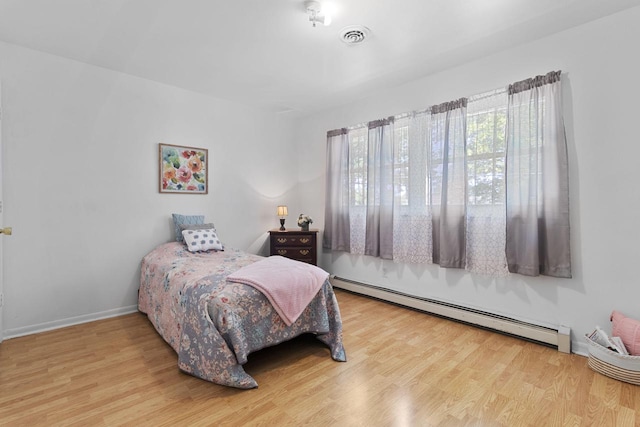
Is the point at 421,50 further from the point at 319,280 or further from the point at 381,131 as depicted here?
the point at 319,280

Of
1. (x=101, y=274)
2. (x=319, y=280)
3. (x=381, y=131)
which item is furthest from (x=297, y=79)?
(x=101, y=274)

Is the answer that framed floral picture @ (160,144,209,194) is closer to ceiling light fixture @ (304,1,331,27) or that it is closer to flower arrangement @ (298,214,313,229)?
flower arrangement @ (298,214,313,229)

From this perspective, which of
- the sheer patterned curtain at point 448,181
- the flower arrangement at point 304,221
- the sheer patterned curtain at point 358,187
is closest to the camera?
the sheer patterned curtain at point 448,181

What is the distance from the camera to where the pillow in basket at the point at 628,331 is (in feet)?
6.60

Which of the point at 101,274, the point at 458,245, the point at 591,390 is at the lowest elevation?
the point at 591,390

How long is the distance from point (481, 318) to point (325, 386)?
1728 mm

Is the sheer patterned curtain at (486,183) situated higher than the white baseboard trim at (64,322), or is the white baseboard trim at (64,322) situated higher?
the sheer patterned curtain at (486,183)

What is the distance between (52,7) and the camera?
2.22 m

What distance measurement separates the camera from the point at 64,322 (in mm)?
2990

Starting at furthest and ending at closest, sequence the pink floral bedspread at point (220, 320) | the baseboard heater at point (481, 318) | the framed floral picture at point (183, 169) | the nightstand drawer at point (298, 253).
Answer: the nightstand drawer at point (298, 253) → the framed floral picture at point (183, 169) → the baseboard heater at point (481, 318) → the pink floral bedspread at point (220, 320)

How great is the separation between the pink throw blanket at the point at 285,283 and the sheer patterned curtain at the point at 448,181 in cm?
144

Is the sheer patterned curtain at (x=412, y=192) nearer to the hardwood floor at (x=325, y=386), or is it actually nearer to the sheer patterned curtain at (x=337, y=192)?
the sheer patterned curtain at (x=337, y=192)

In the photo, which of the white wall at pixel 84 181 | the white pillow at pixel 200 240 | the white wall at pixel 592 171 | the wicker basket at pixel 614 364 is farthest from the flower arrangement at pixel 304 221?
the wicker basket at pixel 614 364

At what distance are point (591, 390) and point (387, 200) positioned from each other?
237 cm
